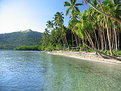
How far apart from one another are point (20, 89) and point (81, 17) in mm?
24626

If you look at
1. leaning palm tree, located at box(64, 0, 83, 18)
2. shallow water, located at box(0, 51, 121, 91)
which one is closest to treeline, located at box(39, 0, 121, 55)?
leaning palm tree, located at box(64, 0, 83, 18)

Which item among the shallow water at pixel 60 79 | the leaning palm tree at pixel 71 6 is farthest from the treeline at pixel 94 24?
the shallow water at pixel 60 79

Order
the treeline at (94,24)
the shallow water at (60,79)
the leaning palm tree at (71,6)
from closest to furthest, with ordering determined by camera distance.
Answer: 1. the shallow water at (60,79)
2. the treeline at (94,24)
3. the leaning palm tree at (71,6)

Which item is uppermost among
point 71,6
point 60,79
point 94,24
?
point 71,6

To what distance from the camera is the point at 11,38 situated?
194 metres

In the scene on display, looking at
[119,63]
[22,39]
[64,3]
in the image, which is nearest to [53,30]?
[64,3]

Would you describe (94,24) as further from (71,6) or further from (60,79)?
(60,79)

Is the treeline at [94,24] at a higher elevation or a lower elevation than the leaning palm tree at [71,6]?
lower

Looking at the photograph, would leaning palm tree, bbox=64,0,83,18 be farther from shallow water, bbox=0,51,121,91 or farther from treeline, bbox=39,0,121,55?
shallow water, bbox=0,51,121,91

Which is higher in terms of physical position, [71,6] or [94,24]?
[71,6]

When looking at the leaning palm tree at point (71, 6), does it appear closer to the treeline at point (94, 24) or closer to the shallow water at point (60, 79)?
the treeline at point (94, 24)

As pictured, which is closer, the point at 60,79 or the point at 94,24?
the point at 60,79

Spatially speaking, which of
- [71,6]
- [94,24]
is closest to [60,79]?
[94,24]

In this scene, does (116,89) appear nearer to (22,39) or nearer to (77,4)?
(77,4)
